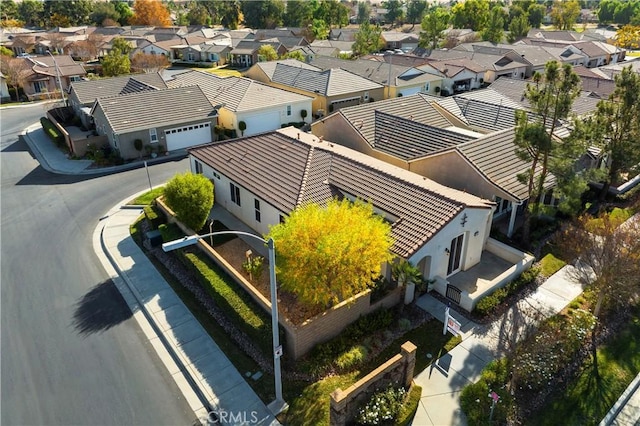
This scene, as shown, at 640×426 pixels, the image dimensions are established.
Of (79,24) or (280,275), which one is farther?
(79,24)

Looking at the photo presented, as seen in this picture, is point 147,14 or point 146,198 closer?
point 146,198

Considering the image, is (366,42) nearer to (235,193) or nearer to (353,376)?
(235,193)

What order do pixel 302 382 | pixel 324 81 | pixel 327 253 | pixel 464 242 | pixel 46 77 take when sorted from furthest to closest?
pixel 46 77, pixel 324 81, pixel 464 242, pixel 302 382, pixel 327 253

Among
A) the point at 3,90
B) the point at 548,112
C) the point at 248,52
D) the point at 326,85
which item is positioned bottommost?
the point at 3,90

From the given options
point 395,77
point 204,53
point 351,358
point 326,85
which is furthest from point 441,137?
point 204,53

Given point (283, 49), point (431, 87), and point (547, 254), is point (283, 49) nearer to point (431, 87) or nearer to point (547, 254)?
point (431, 87)

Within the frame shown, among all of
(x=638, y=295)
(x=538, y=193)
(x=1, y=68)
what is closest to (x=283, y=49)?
(x=1, y=68)

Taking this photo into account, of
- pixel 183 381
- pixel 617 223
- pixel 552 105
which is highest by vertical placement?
pixel 552 105
